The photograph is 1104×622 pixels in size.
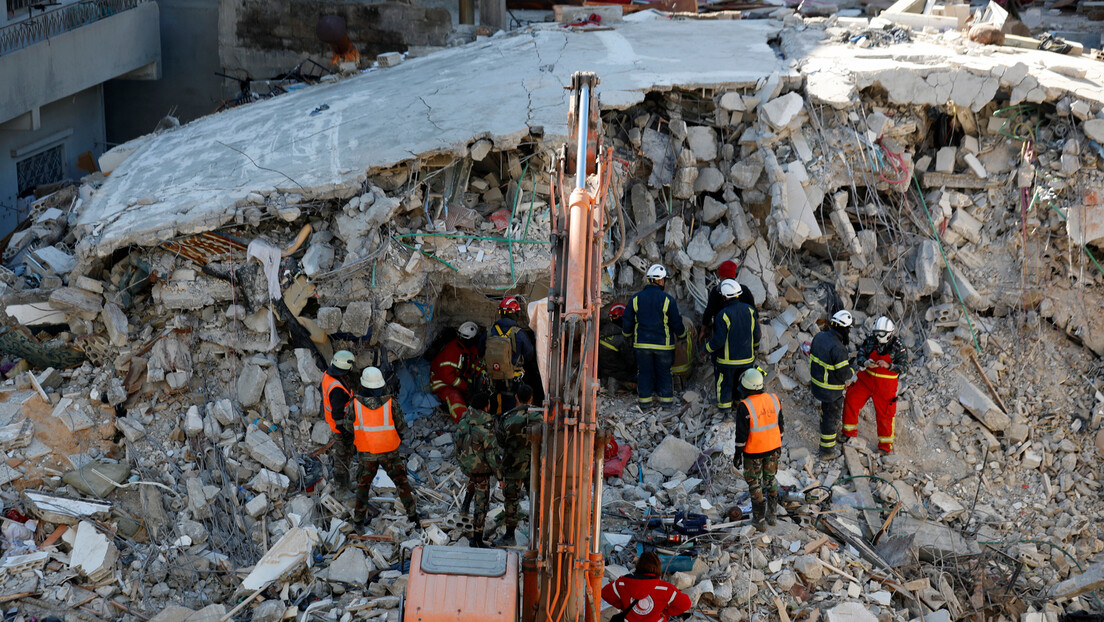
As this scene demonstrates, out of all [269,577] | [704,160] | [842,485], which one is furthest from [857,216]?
[269,577]

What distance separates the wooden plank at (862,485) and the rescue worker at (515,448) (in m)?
2.95

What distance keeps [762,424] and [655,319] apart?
5.56 feet

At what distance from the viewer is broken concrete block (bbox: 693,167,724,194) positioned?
9.96 meters

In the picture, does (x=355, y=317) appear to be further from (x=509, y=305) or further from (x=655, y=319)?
(x=655, y=319)

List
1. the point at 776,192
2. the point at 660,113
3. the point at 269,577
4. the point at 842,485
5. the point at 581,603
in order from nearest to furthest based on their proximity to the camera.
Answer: the point at 581,603
the point at 269,577
the point at 842,485
the point at 776,192
the point at 660,113

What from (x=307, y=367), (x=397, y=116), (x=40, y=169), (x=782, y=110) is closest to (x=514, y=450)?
(x=307, y=367)

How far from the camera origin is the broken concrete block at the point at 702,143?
996 centimetres

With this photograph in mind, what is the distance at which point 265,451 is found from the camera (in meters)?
8.05

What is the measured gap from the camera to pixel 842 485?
8.54m

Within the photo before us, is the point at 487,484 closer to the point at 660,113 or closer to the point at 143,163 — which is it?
the point at 660,113

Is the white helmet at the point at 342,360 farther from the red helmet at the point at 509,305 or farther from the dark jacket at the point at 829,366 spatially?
the dark jacket at the point at 829,366

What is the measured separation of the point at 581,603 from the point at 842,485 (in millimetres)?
3653

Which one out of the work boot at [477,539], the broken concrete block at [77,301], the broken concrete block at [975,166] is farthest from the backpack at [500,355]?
the broken concrete block at [975,166]

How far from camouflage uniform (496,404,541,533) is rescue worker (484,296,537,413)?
1112 millimetres
